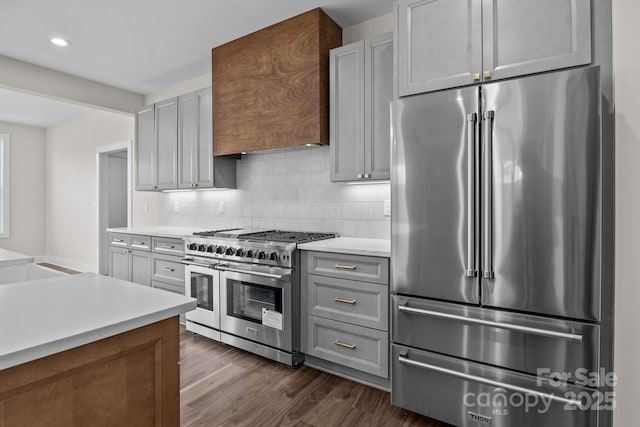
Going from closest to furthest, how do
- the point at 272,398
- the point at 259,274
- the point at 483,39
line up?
the point at 483,39, the point at 272,398, the point at 259,274

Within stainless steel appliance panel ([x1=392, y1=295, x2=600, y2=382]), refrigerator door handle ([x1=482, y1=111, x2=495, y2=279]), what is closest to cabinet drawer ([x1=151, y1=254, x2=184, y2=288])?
stainless steel appliance panel ([x1=392, y1=295, x2=600, y2=382])

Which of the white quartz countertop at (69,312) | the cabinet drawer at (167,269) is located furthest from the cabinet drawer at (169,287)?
the white quartz countertop at (69,312)

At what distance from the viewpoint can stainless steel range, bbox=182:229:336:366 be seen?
8.43ft

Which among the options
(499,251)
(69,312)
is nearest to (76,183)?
(69,312)

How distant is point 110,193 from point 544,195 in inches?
257

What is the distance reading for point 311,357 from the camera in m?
Result: 2.60

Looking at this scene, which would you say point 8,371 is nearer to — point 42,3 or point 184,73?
point 42,3

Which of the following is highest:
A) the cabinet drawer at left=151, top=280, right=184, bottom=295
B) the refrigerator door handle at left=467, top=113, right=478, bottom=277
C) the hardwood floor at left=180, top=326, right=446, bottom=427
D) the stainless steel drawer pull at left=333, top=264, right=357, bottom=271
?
the refrigerator door handle at left=467, top=113, right=478, bottom=277

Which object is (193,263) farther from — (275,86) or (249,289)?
(275,86)

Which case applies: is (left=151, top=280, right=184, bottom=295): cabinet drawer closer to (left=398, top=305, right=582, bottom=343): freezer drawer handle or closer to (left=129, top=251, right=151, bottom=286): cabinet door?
(left=129, top=251, right=151, bottom=286): cabinet door

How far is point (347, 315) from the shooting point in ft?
7.72

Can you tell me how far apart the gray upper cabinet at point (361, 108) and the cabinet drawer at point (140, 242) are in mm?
2330

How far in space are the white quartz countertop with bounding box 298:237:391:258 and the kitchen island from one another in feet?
4.47

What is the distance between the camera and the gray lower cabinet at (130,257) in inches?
148
